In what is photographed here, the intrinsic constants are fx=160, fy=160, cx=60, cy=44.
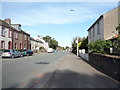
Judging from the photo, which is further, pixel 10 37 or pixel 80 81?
pixel 10 37

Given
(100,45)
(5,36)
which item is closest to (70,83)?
(100,45)

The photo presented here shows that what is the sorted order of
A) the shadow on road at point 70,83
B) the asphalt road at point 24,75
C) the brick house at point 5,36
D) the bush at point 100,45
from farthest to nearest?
the brick house at point 5,36
the bush at point 100,45
the asphalt road at point 24,75
the shadow on road at point 70,83

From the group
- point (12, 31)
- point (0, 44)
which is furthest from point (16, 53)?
point (12, 31)

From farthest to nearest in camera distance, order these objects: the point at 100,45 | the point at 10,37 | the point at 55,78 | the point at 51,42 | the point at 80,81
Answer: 1. the point at 51,42
2. the point at 10,37
3. the point at 100,45
4. the point at 55,78
5. the point at 80,81

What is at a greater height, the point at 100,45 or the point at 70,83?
the point at 100,45

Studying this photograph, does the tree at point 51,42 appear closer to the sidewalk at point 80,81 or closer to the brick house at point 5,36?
the brick house at point 5,36

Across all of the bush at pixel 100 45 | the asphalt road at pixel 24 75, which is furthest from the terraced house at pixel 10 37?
the bush at pixel 100 45

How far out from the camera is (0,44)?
33969 millimetres

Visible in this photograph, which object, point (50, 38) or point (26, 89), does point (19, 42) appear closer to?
point (26, 89)

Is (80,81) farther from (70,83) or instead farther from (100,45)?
(100,45)

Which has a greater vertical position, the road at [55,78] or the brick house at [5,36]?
the brick house at [5,36]

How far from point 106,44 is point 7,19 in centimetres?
3500

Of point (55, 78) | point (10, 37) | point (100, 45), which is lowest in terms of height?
point (55, 78)

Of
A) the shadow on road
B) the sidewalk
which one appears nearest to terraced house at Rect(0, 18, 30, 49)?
the sidewalk
